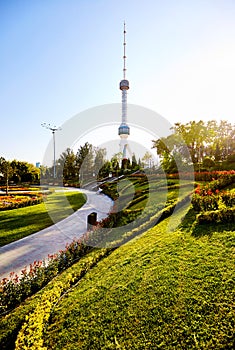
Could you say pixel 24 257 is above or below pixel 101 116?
below

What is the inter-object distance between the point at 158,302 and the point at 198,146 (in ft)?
109

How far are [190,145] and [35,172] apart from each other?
93.8ft

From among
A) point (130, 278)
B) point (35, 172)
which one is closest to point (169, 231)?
point (130, 278)

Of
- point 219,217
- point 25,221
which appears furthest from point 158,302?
point 25,221

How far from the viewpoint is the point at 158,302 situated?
3.63 metres

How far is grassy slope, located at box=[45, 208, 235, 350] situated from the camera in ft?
9.84

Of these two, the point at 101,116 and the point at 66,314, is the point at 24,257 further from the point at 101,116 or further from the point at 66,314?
the point at 101,116

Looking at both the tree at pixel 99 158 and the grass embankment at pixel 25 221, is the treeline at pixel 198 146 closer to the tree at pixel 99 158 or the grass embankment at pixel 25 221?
the tree at pixel 99 158

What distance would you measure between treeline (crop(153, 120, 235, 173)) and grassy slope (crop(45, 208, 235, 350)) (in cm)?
1875

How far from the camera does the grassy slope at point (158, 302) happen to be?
2998 millimetres

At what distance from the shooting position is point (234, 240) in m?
4.96

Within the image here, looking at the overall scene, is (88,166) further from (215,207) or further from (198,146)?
(215,207)

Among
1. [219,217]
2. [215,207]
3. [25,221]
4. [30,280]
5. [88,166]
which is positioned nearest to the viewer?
[30,280]

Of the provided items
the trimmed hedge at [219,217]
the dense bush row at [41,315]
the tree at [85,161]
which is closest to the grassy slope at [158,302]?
the dense bush row at [41,315]
